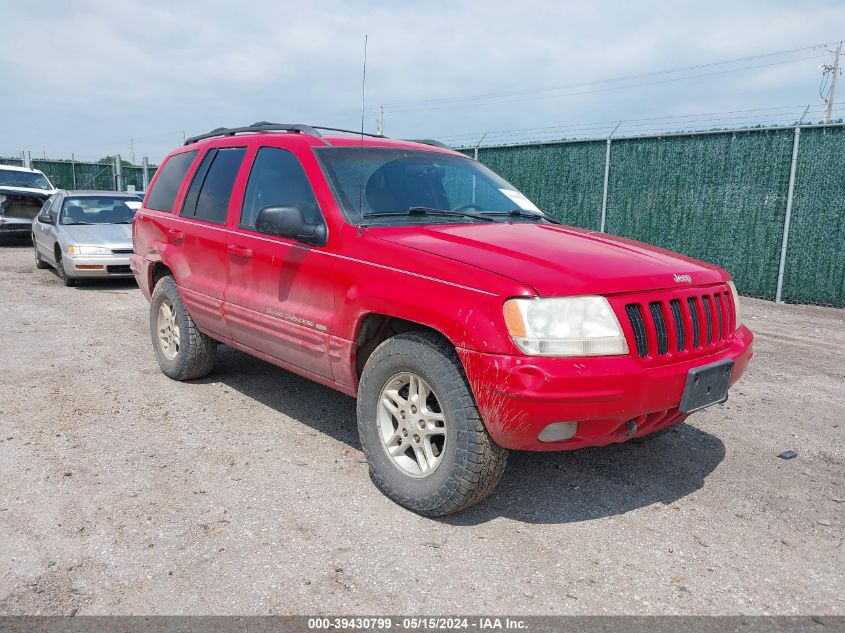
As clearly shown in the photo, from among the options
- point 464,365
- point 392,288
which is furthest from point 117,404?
point 464,365

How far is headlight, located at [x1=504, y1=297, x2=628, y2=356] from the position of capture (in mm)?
2814

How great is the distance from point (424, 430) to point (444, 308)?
624 millimetres

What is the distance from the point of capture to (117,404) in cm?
485

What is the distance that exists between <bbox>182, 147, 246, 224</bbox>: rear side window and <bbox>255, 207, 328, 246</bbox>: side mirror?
106 centimetres

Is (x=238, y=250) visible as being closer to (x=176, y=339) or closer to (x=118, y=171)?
(x=176, y=339)

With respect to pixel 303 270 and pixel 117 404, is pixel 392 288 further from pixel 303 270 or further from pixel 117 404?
pixel 117 404

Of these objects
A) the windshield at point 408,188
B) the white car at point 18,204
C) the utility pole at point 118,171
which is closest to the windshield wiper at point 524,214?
the windshield at point 408,188

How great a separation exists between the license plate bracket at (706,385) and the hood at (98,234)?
29.6 feet

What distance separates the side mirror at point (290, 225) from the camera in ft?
11.8

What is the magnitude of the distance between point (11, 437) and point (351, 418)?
82.6 inches

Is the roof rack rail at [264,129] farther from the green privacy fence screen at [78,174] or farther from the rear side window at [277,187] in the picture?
the green privacy fence screen at [78,174]

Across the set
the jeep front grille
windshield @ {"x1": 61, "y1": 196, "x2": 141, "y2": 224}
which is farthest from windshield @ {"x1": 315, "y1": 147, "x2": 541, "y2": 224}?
windshield @ {"x1": 61, "y1": 196, "x2": 141, "y2": 224}

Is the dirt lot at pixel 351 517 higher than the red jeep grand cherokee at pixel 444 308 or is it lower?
lower

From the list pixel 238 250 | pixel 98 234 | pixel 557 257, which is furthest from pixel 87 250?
pixel 557 257
